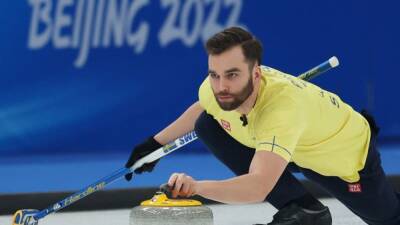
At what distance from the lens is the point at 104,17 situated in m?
5.51

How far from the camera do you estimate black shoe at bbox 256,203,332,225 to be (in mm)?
3254

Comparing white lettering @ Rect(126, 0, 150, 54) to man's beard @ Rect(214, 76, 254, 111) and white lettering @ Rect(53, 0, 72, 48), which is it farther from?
man's beard @ Rect(214, 76, 254, 111)

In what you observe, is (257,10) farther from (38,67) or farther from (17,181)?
(17,181)

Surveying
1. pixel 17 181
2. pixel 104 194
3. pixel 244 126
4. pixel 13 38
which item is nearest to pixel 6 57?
pixel 13 38

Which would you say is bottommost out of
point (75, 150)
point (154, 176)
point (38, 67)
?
point (154, 176)

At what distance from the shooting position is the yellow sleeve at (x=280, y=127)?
2.60 m

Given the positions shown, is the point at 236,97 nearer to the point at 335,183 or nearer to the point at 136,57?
the point at 335,183

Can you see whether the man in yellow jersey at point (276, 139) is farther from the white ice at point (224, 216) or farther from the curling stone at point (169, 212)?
the white ice at point (224, 216)

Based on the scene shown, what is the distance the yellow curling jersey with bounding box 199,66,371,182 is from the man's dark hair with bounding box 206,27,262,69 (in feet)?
0.44

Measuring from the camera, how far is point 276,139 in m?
2.60

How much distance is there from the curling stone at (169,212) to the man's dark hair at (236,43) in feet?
2.61

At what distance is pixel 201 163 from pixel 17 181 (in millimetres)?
1066

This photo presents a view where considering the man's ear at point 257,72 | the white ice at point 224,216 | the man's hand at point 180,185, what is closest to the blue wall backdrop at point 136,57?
the white ice at point 224,216

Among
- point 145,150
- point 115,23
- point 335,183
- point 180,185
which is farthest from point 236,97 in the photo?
point 115,23
